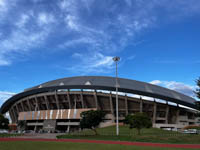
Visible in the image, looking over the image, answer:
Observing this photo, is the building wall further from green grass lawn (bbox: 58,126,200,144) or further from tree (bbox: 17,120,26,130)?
green grass lawn (bbox: 58,126,200,144)

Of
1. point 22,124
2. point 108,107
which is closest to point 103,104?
point 108,107

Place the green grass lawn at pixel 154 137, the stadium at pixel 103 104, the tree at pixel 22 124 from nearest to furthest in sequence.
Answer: the green grass lawn at pixel 154 137 → the stadium at pixel 103 104 → the tree at pixel 22 124

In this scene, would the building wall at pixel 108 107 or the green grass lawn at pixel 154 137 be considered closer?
the green grass lawn at pixel 154 137

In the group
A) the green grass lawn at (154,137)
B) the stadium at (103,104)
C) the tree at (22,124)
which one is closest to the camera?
the green grass lawn at (154,137)

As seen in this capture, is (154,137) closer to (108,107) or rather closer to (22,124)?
(108,107)

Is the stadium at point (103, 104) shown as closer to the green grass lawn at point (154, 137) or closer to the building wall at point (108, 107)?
the building wall at point (108, 107)

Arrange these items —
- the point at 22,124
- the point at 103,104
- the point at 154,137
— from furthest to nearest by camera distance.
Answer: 1. the point at 22,124
2. the point at 103,104
3. the point at 154,137

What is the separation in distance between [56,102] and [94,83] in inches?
620

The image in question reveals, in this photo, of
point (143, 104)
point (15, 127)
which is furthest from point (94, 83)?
point (15, 127)

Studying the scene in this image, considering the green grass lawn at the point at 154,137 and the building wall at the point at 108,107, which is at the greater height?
the building wall at the point at 108,107

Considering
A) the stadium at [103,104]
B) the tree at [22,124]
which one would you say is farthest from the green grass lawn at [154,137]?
the tree at [22,124]

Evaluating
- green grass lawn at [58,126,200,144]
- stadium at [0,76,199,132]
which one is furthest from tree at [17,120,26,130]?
green grass lawn at [58,126,200,144]

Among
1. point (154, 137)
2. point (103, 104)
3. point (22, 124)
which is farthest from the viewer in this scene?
point (22, 124)

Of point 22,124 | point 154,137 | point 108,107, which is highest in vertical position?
point 108,107
